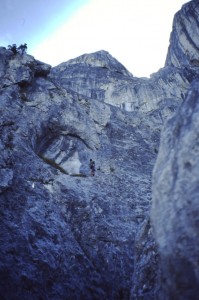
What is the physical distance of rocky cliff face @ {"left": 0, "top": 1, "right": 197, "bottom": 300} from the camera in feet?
42.2

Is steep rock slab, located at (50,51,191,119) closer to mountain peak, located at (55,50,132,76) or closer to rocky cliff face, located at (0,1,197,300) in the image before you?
mountain peak, located at (55,50,132,76)

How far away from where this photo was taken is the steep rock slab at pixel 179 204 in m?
6.46

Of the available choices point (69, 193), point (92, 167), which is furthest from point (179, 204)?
point (92, 167)

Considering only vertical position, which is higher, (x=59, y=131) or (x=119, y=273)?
(x=59, y=131)

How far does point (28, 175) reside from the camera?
1741cm

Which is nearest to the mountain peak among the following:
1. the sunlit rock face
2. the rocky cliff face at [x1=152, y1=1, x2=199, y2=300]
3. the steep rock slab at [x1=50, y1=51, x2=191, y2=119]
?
the steep rock slab at [x1=50, y1=51, x2=191, y2=119]

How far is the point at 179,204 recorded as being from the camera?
7.15 m

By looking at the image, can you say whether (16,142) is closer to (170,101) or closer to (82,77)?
(170,101)

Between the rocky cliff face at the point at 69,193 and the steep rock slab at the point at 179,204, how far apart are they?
687 millimetres

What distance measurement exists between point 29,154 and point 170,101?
100 feet

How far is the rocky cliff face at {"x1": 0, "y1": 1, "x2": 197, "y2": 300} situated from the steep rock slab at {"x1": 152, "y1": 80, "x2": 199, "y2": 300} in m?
0.69

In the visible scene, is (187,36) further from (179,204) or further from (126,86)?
(179,204)

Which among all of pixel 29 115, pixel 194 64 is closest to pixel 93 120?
pixel 29 115

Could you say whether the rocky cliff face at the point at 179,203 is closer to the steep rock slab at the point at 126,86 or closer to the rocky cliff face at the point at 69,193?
the rocky cliff face at the point at 69,193
